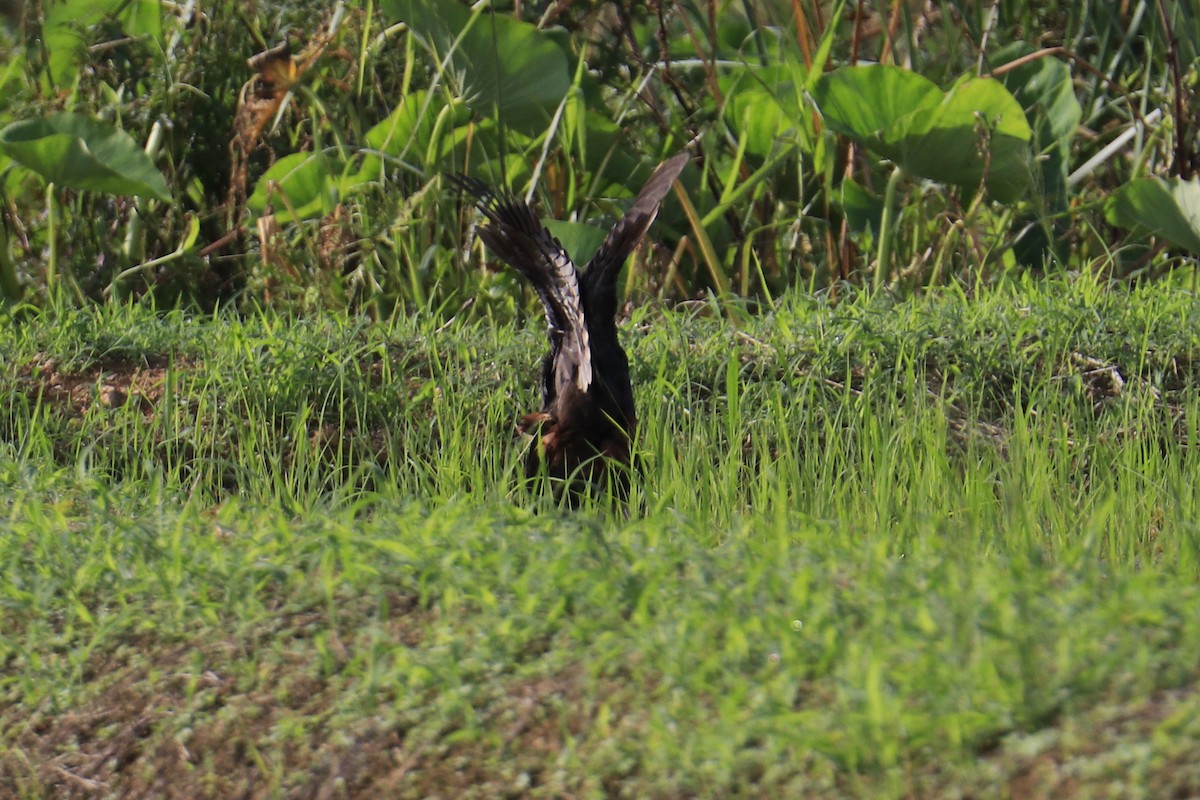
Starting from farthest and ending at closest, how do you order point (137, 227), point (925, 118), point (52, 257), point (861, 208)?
1. point (137, 227)
2. point (52, 257)
3. point (861, 208)
4. point (925, 118)

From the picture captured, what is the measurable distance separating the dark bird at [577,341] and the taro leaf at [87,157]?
166 centimetres

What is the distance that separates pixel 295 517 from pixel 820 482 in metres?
1.12

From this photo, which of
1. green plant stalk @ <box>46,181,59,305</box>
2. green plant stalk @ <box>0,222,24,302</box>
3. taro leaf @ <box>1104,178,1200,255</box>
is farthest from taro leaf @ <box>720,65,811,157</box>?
green plant stalk @ <box>0,222,24,302</box>

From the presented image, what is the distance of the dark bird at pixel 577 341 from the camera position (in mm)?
2902

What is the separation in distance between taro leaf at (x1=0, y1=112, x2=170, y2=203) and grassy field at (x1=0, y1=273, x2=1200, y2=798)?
1161 mm

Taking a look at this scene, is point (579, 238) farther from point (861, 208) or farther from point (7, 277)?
point (7, 277)

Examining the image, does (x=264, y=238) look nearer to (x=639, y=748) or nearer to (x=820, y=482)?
(x=820, y=482)

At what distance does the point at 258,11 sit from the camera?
16.5ft

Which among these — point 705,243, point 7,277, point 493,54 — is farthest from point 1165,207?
point 7,277

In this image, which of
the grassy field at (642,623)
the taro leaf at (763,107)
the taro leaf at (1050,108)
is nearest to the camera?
the grassy field at (642,623)

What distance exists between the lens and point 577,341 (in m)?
2.90

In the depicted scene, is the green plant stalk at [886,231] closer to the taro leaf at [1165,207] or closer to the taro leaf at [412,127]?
the taro leaf at [1165,207]

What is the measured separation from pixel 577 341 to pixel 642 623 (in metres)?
1.21

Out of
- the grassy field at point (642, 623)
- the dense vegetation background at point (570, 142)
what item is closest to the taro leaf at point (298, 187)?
the dense vegetation background at point (570, 142)
